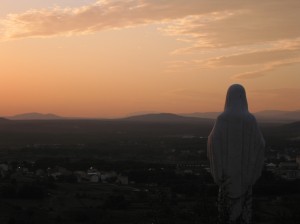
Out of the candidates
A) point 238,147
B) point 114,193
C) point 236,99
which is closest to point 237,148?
point 238,147

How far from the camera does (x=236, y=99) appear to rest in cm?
930

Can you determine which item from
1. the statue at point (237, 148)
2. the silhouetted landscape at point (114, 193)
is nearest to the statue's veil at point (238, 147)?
the statue at point (237, 148)

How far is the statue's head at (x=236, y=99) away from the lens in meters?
9.28

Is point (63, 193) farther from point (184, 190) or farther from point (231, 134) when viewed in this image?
point (231, 134)

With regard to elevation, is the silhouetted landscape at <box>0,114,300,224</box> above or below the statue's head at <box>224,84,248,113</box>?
below

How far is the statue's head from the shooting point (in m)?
9.28

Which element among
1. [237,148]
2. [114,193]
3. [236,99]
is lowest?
[114,193]

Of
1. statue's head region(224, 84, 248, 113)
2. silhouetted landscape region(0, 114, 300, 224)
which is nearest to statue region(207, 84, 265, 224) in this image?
statue's head region(224, 84, 248, 113)

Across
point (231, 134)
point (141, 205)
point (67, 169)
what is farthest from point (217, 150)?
point (67, 169)

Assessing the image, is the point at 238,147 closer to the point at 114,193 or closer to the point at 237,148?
the point at 237,148

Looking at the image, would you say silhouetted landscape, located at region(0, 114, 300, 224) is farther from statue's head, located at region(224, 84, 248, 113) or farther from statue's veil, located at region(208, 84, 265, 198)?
statue's head, located at region(224, 84, 248, 113)

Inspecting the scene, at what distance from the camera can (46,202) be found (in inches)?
1152

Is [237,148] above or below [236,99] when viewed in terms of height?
below

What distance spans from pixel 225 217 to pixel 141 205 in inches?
910
